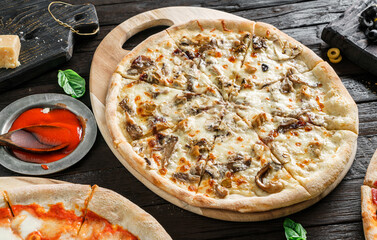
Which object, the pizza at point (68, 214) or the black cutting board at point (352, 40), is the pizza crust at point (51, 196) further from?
the black cutting board at point (352, 40)

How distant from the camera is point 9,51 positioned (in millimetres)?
5070

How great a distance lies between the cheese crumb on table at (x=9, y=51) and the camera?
5062mm

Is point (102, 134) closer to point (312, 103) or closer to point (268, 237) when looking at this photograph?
point (268, 237)

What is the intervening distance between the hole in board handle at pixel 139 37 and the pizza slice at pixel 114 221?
2548 millimetres

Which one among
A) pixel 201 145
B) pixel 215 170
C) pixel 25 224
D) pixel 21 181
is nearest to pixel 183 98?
pixel 201 145

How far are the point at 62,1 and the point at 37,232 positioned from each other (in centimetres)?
410

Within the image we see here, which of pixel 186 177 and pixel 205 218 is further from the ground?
pixel 186 177

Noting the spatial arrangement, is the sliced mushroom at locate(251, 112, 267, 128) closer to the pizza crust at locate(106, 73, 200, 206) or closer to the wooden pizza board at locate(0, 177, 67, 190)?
the pizza crust at locate(106, 73, 200, 206)

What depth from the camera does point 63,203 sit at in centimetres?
380

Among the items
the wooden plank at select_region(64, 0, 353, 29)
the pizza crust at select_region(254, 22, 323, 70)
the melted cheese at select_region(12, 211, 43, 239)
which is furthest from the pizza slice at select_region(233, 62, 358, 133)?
the melted cheese at select_region(12, 211, 43, 239)

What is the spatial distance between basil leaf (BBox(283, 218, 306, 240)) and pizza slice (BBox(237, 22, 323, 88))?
5.83 feet

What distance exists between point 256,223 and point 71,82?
9.11 feet

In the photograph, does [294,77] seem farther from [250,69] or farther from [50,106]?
[50,106]

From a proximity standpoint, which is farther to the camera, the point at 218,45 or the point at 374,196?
the point at 218,45
